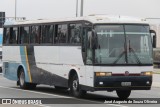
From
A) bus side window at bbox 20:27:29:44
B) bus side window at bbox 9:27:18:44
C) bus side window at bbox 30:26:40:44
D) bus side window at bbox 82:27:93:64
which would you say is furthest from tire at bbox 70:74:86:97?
bus side window at bbox 9:27:18:44

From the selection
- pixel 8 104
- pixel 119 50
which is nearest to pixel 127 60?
pixel 119 50

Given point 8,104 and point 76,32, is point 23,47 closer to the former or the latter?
point 76,32

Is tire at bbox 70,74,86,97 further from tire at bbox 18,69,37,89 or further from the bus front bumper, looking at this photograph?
tire at bbox 18,69,37,89

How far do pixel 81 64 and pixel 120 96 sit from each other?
204cm

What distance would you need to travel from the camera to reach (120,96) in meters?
20.3

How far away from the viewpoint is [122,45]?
61.6ft

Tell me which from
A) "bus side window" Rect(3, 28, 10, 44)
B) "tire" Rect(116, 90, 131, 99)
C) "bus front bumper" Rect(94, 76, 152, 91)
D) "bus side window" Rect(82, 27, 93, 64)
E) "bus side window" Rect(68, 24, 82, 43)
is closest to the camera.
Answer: "bus front bumper" Rect(94, 76, 152, 91)

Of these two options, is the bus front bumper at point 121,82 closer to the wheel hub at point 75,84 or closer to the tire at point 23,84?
the wheel hub at point 75,84

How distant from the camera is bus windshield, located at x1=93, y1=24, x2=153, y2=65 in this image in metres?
18.5

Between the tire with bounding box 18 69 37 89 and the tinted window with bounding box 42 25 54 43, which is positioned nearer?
the tinted window with bounding box 42 25 54 43

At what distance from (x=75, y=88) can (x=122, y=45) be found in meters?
2.63

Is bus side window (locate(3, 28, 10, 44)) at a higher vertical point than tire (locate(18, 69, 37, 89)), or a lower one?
higher

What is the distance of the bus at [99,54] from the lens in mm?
18484

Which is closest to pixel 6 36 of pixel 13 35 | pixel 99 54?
pixel 13 35
